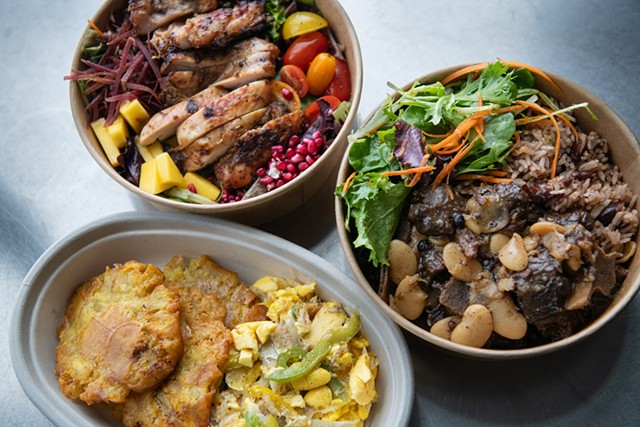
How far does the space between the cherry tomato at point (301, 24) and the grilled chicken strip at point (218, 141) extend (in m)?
0.42

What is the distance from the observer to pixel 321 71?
9.59 ft

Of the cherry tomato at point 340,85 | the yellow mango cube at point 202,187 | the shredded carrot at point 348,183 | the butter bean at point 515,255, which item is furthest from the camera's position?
the cherry tomato at point 340,85

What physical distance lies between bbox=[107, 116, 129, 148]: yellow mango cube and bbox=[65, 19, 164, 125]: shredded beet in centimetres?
4

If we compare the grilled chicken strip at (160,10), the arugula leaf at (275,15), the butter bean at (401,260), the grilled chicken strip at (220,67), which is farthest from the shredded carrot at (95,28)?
the butter bean at (401,260)

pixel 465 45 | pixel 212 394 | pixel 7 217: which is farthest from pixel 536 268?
pixel 7 217

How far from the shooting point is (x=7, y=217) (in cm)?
324

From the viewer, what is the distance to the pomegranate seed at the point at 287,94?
9.48 ft

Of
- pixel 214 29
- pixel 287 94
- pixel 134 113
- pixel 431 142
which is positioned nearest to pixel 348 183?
pixel 431 142

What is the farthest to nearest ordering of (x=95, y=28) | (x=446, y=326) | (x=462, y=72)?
(x=95, y=28) < (x=462, y=72) < (x=446, y=326)

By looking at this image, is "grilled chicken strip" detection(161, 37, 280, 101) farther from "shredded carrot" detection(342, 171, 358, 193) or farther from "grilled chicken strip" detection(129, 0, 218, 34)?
"shredded carrot" detection(342, 171, 358, 193)

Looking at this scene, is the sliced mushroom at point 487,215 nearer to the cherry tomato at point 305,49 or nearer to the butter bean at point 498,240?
the butter bean at point 498,240

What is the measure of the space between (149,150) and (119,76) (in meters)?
0.37

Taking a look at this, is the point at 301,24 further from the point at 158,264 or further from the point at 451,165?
the point at 158,264

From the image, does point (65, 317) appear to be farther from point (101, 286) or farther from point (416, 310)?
point (416, 310)
